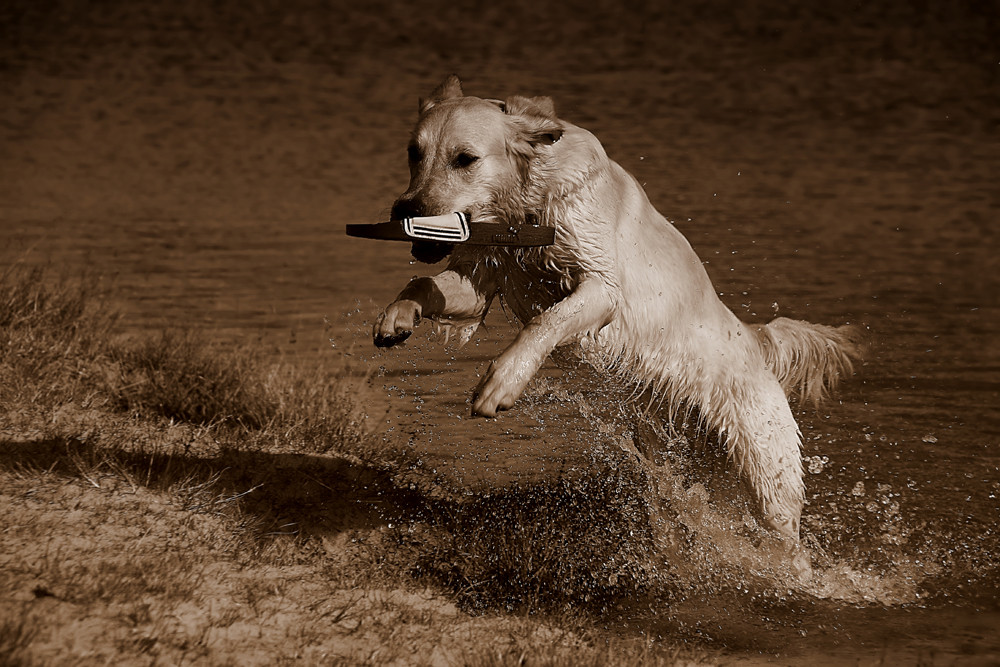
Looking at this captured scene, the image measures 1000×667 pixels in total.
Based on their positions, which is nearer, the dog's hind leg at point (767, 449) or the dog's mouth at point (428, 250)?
the dog's mouth at point (428, 250)

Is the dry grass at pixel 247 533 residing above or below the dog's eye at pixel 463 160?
below

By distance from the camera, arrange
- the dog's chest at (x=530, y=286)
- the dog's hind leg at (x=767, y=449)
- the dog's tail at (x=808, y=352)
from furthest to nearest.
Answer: the dog's tail at (x=808, y=352) < the dog's hind leg at (x=767, y=449) < the dog's chest at (x=530, y=286)

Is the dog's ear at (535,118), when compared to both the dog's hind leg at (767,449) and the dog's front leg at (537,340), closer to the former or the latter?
the dog's front leg at (537,340)

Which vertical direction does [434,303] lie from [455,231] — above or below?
below

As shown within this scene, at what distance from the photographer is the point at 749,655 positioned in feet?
12.9

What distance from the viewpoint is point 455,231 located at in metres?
3.84

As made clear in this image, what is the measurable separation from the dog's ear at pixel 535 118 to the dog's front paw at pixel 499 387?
918mm

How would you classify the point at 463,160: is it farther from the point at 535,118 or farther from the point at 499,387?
the point at 499,387

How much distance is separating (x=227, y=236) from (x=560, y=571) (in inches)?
310

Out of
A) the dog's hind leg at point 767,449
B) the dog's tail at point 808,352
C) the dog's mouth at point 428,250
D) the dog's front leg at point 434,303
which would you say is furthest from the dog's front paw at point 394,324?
the dog's tail at point 808,352

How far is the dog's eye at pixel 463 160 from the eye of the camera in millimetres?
4020

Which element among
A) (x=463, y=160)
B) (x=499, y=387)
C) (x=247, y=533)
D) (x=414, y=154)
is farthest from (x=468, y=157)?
(x=247, y=533)

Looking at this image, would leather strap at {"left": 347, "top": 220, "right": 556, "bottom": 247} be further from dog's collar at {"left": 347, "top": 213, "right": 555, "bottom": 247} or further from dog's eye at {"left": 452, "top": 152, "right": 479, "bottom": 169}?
dog's eye at {"left": 452, "top": 152, "right": 479, "bottom": 169}

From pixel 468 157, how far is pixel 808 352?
1.83 metres
